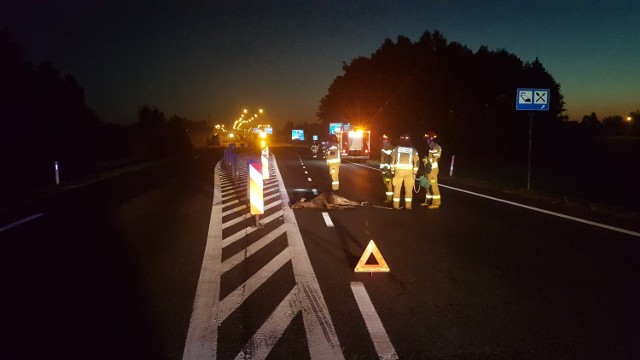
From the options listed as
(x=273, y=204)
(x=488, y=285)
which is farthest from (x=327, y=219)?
(x=488, y=285)

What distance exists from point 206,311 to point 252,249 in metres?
3.23

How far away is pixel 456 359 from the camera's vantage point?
4.64 m

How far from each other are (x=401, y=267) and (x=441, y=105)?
50.5 m

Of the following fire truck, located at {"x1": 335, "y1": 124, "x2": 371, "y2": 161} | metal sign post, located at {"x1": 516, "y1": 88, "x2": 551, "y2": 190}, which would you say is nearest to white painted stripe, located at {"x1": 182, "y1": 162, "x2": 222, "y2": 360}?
metal sign post, located at {"x1": 516, "y1": 88, "x2": 551, "y2": 190}

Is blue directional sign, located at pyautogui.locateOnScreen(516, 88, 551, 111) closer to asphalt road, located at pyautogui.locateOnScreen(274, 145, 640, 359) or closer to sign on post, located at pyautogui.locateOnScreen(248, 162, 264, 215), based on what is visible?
asphalt road, located at pyautogui.locateOnScreen(274, 145, 640, 359)

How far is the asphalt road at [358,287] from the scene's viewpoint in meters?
5.00

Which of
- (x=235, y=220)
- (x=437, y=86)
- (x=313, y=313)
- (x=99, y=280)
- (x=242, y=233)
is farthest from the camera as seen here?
(x=437, y=86)

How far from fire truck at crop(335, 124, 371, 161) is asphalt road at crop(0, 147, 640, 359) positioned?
96.7ft

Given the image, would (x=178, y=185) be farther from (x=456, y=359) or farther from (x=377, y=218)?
(x=456, y=359)

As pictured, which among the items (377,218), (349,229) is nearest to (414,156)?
(377,218)

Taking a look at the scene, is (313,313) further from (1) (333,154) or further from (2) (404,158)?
(1) (333,154)

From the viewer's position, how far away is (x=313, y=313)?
579cm

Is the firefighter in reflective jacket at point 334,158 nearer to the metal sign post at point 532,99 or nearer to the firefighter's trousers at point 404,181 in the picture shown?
the firefighter's trousers at point 404,181

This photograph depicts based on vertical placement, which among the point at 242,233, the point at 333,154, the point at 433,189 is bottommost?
the point at 242,233
